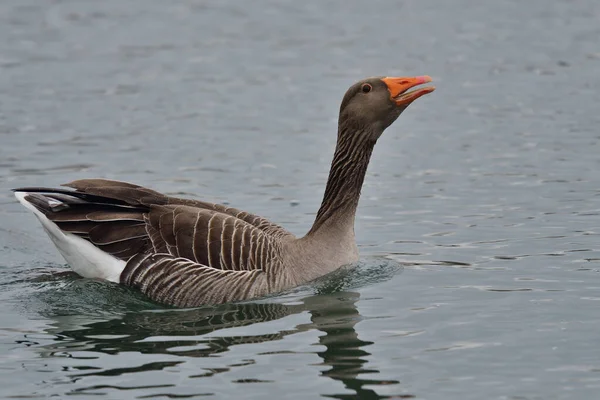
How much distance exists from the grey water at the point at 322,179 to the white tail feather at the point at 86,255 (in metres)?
0.17

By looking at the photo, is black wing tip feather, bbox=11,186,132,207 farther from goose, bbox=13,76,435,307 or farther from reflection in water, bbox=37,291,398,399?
reflection in water, bbox=37,291,398,399

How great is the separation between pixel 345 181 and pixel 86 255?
2.86 m

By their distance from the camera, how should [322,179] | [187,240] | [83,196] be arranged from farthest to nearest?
[322,179], [83,196], [187,240]

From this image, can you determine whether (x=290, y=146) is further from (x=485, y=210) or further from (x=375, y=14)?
(x=375, y=14)

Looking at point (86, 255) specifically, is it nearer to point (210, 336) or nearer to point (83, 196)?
point (83, 196)

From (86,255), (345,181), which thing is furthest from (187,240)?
(345,181)

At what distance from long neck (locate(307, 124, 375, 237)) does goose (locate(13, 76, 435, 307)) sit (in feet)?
0.23

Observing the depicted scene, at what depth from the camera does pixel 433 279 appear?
1183 centimetres

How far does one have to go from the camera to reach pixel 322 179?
16125 mm

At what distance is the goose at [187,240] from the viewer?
1103 cm

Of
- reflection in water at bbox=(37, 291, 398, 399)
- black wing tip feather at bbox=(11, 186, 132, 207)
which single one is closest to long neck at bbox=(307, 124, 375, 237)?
reflection in water at bbox=(37, 291, 398, 399)

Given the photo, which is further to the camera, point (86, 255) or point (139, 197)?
point (139, 197)

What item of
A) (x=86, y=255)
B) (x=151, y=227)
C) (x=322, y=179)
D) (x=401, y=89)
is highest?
(x=401, y=89)

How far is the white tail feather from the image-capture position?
11219 mm
